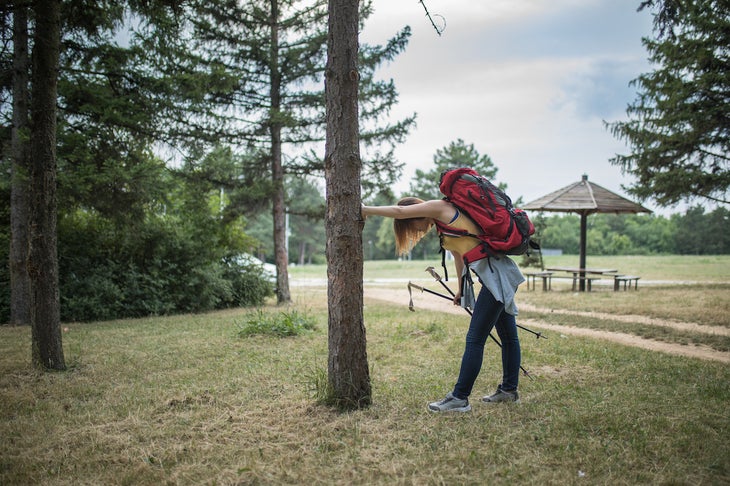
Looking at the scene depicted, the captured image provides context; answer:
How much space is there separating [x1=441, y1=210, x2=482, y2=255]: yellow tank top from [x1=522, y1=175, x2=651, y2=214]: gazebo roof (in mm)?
11945

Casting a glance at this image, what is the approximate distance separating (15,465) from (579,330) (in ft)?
26.0

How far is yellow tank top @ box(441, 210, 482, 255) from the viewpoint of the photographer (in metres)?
3.74

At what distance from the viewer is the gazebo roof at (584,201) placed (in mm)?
14891

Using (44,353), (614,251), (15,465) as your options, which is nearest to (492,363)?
(15,465)

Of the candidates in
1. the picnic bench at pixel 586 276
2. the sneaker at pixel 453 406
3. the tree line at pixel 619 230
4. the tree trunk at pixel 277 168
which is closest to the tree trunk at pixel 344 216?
the sneaker at pixel 453 406

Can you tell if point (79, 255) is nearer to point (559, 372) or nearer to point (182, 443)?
point (182, 443)

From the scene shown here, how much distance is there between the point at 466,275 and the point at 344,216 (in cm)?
110

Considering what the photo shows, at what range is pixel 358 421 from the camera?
3650 millimetres

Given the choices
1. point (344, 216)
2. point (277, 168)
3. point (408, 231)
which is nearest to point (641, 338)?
point (408, 231)

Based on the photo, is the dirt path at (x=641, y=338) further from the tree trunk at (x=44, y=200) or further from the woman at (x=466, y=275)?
the tree trunk at (x=44, y=200)

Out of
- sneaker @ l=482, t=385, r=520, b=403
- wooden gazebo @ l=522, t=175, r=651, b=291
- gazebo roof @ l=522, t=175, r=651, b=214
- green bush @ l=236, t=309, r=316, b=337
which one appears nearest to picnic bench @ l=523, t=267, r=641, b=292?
wooden gazebo @ l=522, t=175, r=651, b=291

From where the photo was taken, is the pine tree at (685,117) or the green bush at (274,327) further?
the pine tree at (685,117)

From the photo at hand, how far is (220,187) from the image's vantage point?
11578mm

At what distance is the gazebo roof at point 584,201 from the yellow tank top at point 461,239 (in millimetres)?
11945
